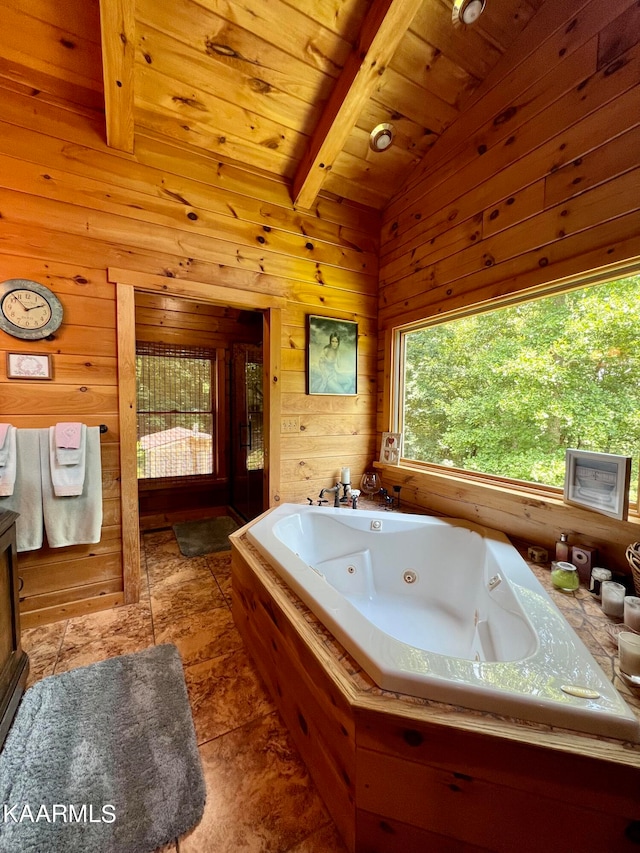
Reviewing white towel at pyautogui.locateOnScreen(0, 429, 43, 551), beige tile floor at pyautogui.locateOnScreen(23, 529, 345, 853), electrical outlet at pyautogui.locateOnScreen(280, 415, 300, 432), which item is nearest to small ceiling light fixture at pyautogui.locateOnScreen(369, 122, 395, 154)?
electrical outlet at pyautogui.locateOnScreen(280, 415, 300, 432)

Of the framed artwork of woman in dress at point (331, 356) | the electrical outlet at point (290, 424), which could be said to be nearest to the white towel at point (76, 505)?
the electrical outlet at point (290, 424)

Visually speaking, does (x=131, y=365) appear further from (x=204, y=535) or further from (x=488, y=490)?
(x=488, y=490)

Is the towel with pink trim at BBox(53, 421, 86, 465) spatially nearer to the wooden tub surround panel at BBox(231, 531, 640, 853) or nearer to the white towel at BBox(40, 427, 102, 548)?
the white towel at BBox(40, 427, 102, 548)

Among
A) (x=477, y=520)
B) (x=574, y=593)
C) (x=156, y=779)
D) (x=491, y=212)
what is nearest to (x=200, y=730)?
(x=156, y=779)

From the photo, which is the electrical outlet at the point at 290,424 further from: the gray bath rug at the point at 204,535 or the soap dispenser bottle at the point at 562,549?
the soap dispenser bottle at the point at 562,549

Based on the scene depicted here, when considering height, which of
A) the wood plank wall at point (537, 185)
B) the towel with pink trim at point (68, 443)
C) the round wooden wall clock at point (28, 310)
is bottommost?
the towel with pink trim at point (68, 443)

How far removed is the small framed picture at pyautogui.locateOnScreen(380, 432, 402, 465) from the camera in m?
2.55

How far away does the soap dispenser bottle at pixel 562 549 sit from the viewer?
4.78 ft

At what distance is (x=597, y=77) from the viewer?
137 cm

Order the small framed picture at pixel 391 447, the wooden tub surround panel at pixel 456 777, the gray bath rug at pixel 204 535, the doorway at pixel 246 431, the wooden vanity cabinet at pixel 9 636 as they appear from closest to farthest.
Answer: the wooden tub surround panel at pixel 456 777 → the wooden vanity cabinet at pixel 9 636 → the small framed picture at pixel 391 447 → the gray bath rug at pixel 204 535 → the doorway at pixel 246 431

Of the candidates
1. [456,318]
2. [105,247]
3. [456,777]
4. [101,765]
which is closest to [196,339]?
[105,247]

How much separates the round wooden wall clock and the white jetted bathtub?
61.0 inches

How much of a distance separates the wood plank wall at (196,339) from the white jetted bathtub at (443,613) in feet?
6.45

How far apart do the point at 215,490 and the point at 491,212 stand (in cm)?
354
